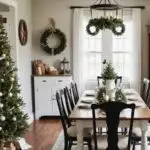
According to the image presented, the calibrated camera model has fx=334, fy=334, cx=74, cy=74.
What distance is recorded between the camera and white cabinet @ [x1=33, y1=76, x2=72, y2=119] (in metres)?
7.48

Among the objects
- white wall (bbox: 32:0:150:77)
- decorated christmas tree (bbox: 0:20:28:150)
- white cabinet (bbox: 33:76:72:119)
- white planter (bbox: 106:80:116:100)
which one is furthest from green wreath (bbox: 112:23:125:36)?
decorated christmas tree (bbox: 0:20:28:150)

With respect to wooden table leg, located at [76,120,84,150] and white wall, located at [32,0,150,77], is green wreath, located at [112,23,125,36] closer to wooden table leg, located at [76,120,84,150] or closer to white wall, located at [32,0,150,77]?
white wall, located at [32,0,150,77]

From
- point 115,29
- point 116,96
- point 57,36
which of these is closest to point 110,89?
point 116,96

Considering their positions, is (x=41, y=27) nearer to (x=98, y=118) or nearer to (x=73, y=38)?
(x=73, y=38)

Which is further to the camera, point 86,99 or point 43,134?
point 43,134

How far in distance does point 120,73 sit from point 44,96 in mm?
1846

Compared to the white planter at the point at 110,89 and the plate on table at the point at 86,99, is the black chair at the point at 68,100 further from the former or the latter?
the white planter at the point at 110,89

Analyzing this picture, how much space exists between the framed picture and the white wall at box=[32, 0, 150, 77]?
29.0 inches

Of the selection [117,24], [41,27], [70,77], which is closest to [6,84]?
[117,24]

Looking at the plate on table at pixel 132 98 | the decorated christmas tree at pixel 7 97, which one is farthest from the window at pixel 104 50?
the decorated christmas tree at pixel 7 97

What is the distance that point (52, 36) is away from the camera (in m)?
7.74

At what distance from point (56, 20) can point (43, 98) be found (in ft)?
6.02

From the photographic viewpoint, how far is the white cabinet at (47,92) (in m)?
7.48

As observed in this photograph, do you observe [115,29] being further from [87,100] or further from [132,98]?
[87,100]
